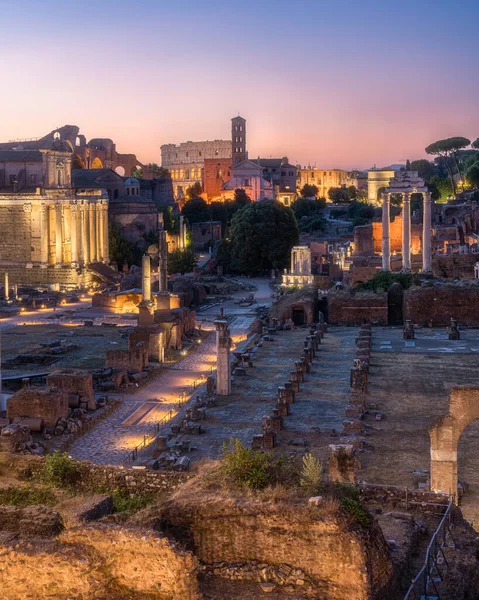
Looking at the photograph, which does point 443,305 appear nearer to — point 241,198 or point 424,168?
point 241,198

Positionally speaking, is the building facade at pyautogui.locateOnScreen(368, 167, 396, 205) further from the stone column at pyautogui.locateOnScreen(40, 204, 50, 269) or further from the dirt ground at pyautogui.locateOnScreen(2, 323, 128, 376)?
the dirt ground at pyautogui.locateOnScreen(2, 323, 128, 376)

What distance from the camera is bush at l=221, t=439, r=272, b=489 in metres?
11.4

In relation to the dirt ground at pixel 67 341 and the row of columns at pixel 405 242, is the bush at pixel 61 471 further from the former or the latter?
the row of columns at pixel 405 242

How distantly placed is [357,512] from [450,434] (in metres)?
7.66

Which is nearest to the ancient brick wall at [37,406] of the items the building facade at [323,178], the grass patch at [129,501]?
the grass patch at [129,501]

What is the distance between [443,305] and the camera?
47.0 metres

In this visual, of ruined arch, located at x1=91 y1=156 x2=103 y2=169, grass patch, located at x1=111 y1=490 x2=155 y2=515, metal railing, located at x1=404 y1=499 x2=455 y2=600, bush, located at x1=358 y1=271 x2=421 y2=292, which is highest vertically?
ruined arch, located at x1=91 y1=156 x2=103 y2=169

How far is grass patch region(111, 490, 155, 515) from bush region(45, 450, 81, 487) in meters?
0.94

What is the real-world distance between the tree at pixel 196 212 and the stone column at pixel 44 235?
112 feet

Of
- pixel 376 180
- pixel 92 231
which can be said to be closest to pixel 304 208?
pixel 376 180

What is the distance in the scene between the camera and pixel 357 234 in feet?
271

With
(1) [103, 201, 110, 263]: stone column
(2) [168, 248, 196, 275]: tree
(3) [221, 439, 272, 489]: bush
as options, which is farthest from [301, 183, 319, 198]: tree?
(3) [221, 439, 272, 489]: bush

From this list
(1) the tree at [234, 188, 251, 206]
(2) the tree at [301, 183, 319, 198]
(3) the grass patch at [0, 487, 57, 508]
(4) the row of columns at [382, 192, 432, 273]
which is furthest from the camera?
(2) the tree at [301, 183, 319, 198]

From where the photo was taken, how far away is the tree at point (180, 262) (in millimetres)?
78625
